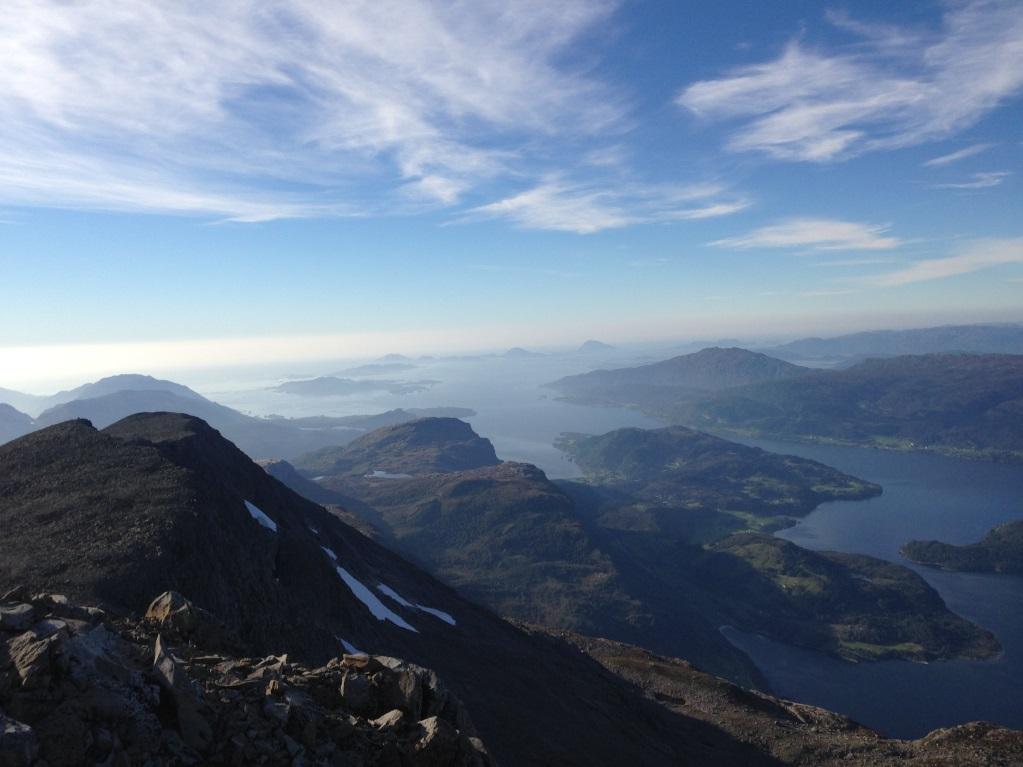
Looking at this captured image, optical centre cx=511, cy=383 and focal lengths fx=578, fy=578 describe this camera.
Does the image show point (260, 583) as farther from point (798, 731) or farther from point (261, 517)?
point (798, 731)

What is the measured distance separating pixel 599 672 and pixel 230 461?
4761cm

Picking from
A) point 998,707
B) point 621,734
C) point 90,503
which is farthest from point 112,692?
point 998,707

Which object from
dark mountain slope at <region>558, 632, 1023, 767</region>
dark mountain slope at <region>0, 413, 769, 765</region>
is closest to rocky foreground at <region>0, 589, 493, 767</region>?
dark mountain slope at <region>0, 413, 769, 765</region>

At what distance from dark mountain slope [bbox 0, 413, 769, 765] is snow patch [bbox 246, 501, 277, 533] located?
33 centimetres

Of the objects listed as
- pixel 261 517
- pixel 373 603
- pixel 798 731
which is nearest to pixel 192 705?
pixel 373 603

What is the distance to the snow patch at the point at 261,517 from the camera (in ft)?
173

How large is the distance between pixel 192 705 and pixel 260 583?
2798cm

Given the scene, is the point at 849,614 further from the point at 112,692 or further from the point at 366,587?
the point at 112,692

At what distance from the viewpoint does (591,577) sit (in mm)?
177125

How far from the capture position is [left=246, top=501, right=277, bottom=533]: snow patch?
52.8 metres

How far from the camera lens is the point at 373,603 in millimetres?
54594

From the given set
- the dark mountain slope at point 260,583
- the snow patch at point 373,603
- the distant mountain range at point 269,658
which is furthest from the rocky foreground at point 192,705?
the snow patch at point 373,603

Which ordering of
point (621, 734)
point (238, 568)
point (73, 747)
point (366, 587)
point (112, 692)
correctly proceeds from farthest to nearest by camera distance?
point (366, 587) < point (621, 734) < point (238, 568) < point (112, 692) < point (73, 747)

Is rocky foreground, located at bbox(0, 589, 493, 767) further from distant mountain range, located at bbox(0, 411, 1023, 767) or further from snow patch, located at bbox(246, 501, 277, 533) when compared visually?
snow patch, located at bbox(246, 501, 277, 533)
